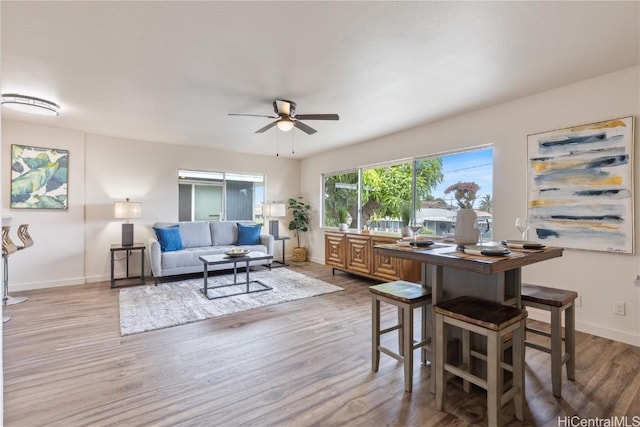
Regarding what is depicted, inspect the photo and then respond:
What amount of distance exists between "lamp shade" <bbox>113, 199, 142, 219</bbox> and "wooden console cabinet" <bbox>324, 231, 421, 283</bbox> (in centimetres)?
322

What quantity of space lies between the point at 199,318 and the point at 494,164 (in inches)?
152

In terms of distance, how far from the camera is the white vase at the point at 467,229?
6.73ft

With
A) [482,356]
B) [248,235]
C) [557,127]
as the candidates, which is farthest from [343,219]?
[482,356]

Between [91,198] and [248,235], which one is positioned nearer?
[91,198]

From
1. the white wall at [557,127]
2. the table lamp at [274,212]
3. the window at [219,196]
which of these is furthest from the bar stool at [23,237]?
the white wall at [557,127]

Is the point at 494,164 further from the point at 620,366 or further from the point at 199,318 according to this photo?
the point at 199,318

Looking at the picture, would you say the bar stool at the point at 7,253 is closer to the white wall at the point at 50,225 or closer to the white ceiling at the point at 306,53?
the white wall at the point at 50,225

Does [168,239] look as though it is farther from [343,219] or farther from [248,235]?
[343,219]

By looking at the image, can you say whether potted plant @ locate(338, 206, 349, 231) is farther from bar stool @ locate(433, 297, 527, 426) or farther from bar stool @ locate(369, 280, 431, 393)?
bar stool @ locate(433, 297, 527, 426)

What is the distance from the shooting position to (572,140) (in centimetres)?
312

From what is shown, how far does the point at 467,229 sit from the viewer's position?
2.06m

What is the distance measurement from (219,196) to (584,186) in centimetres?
581

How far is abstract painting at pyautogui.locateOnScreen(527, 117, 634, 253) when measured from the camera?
2.84 m

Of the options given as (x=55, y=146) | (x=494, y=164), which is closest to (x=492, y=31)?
(x=494, y=164)
